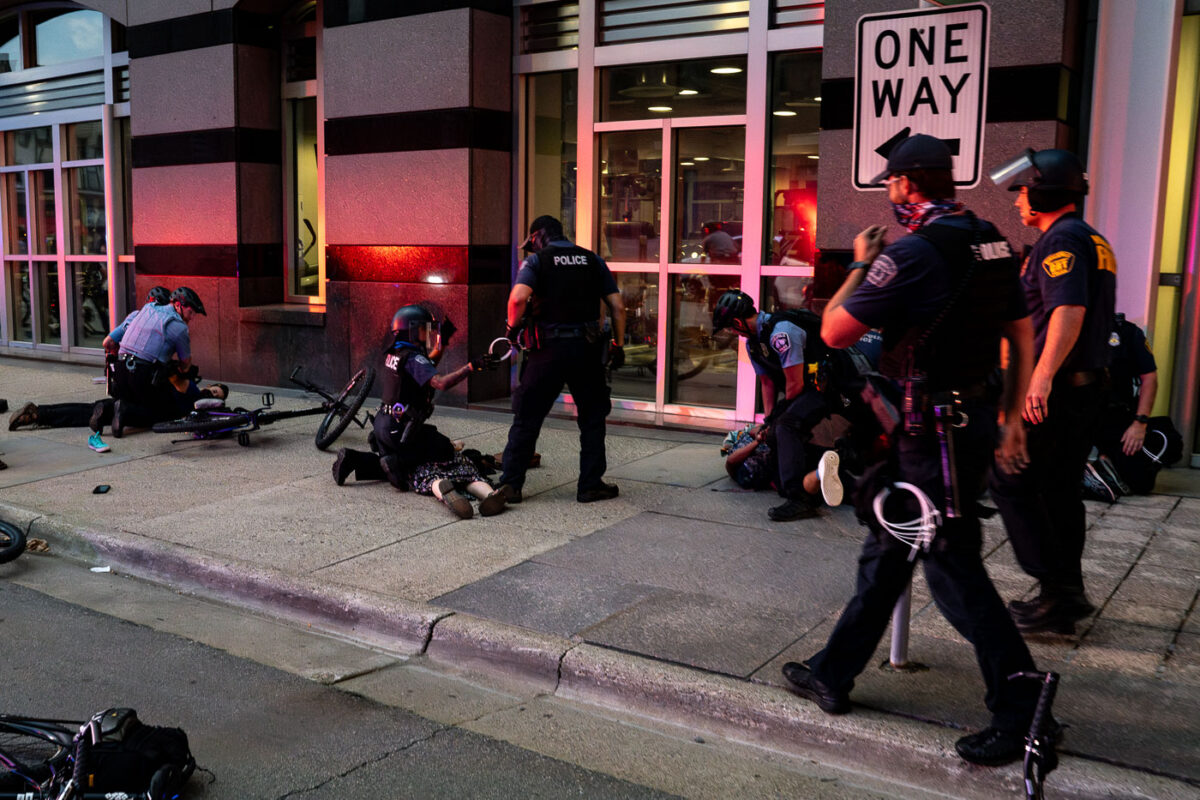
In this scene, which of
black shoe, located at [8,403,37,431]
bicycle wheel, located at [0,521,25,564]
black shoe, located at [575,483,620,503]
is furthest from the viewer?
black shoe, located at [8,403,37,431]

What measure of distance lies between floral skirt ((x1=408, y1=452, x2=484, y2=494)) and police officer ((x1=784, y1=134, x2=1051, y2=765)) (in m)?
3.93

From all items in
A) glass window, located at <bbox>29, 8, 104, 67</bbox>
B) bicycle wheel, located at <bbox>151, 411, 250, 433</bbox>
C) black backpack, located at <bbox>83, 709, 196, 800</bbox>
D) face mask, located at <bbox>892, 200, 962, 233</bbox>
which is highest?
glass window, located at <bbox>29, 8, 104, 67</bbox>

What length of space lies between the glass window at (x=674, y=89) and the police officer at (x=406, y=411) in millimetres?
3542

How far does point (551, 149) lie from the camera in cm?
1102

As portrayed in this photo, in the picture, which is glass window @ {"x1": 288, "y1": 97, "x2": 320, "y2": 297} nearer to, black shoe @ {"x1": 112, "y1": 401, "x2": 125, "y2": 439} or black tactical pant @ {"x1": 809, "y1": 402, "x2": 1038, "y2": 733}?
black shoe @ {"x1": 112, "y1": 401, "x2": 125, "y2": 439}

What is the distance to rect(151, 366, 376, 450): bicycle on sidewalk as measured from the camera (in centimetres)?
926

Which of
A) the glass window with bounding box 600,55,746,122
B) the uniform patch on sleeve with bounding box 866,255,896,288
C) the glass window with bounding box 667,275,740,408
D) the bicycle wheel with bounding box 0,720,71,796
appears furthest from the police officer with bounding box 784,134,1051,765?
the glass window with bounding box 600,55,746,122

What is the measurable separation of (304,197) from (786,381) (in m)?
8.00

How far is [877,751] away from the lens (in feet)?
13.1

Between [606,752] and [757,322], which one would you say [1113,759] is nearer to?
[606,752]

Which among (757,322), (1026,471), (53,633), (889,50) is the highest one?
(889,50)

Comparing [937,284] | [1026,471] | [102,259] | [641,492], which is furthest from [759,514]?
[102,259]

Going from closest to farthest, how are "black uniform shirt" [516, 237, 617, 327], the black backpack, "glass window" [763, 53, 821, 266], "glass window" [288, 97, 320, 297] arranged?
the black backpack
"black uniform shirt" [516, 237, 617, 327]
"glass window" [763, 53, 821, 266]
"glass window" [288, 97, 320, 297]

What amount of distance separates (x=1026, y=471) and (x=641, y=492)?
3.33 meters
